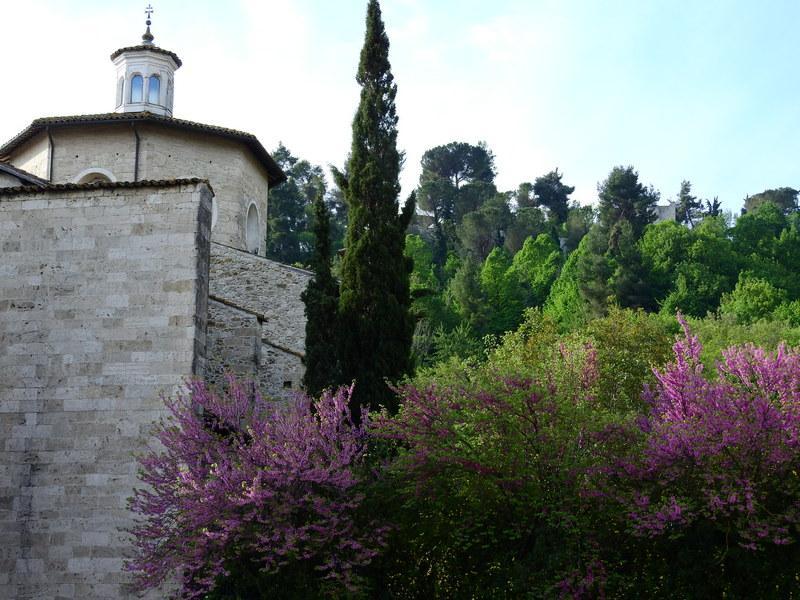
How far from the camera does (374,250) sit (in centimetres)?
1599

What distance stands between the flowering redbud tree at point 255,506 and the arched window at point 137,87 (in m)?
15.6

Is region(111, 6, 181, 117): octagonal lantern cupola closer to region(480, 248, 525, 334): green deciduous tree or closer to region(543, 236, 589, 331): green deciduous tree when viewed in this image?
region(543, 236, 589, 331): green deciduous tree

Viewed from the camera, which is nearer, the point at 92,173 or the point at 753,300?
the point at 92,173

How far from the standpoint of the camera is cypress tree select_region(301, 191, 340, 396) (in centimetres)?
1551

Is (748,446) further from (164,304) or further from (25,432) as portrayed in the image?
(25,432)

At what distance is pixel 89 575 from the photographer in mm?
12727

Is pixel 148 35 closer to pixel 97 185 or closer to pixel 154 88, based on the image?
pixel 154 88

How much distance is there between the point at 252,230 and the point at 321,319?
955 centimetres

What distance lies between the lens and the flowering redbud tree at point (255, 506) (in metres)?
11.1

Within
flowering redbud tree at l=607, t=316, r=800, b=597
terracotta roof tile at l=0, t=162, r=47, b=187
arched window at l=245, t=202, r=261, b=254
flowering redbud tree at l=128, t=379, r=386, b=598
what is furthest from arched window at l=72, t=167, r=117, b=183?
flowering redbud tree at l=607, t=316, r=800, b=597

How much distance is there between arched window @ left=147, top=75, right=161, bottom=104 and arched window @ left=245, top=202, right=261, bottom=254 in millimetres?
4320

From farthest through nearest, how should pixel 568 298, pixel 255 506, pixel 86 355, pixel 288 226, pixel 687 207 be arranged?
1. pixel 687 207
2. pixel 568 298
3. pixel 288 226
4. pixel 86 355
5. pixel 255 506

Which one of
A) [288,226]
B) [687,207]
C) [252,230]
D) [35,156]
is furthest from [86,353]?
[687,207]

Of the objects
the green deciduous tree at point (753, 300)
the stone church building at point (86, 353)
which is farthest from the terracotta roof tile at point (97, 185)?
the green deciduous tree at point (753, 300)
